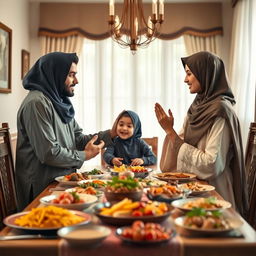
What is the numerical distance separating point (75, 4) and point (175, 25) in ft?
4.50

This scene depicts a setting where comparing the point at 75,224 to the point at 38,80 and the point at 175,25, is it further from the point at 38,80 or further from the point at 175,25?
the point at 175,25

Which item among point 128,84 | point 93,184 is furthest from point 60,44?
point 93,184

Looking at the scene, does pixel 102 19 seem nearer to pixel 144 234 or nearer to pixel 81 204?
pixel 81 204

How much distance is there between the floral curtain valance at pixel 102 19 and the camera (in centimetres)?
557

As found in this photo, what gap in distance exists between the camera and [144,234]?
1228 millimetres

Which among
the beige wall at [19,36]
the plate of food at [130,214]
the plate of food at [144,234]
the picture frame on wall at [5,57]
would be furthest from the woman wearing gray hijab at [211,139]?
the beige wall at [19,36]

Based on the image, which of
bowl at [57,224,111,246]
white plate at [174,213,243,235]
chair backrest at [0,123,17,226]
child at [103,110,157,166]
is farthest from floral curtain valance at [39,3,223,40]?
bowl at [57,224,111,246]

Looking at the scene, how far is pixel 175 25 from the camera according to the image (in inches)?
220

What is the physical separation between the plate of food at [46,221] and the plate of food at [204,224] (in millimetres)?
324

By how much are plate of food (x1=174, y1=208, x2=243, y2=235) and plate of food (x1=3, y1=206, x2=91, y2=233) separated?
12.8 inches

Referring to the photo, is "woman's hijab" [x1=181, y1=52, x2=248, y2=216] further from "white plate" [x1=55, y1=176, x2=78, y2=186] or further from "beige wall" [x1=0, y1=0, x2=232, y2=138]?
"beige wall" [x1=0, y1=0, x2=232, y2=138]

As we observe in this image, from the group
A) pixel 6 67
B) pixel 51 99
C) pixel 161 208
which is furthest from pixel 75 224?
pixel 6 67

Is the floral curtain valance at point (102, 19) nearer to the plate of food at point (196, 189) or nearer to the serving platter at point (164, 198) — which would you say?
the plate of food at point (196, 189)

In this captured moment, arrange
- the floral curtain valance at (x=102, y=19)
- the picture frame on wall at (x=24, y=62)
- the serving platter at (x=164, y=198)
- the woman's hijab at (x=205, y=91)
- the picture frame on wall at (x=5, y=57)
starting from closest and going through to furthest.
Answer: the serving platter at (x=164, y=198)
the woman's hijab at (x=205, y=91)
the picture frame on wall at (x=5, y=57)
the picture frame on wall at (x=24, y=62)
the floral curtain valance at (x=102, y=19)
